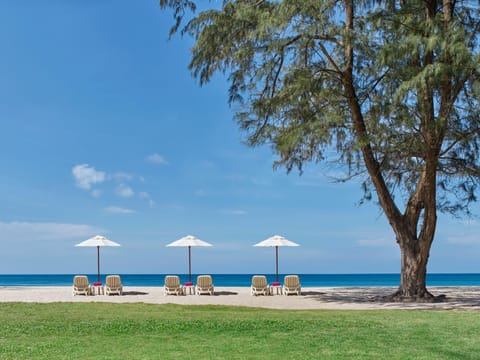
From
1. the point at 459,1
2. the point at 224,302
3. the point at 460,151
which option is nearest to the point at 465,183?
the point at 460,151

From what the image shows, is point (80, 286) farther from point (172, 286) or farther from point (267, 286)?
point (267, 286)

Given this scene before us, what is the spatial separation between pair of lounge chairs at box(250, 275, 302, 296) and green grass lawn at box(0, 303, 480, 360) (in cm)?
565

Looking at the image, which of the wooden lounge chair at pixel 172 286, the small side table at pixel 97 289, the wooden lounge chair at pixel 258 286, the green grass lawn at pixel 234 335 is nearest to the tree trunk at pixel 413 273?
the wooden lounge chair at pixel 258 286

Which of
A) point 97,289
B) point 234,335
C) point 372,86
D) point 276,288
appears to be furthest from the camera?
point 97,289

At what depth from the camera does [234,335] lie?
8398 mm

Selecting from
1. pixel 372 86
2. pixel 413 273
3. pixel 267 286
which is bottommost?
pixel 267 286


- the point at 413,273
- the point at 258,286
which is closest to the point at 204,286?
the point at 258,286

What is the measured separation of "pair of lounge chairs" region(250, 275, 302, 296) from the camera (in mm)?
17047

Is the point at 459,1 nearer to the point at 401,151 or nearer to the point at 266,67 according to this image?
the point at 401,151

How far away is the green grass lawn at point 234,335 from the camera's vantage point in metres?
7.14

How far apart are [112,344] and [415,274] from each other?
10.2m

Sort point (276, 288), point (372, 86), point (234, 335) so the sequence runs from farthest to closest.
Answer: point (276, 288) < point (372, 86) < point (234, 335)

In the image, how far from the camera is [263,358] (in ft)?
22.2

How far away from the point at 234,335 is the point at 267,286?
903cm
